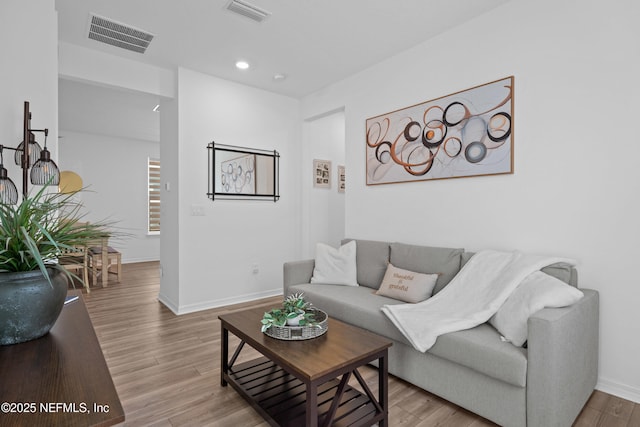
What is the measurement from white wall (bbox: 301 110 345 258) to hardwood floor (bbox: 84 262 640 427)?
178cm

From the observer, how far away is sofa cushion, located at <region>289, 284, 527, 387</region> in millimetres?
1651

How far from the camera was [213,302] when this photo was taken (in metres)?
3.91

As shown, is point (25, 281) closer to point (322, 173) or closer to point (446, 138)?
point (446, 138)

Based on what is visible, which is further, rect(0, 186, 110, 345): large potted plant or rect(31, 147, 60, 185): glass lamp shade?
rect(31, 147, 60, 185): glass lamp shade

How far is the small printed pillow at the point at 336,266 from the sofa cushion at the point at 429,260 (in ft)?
1.31

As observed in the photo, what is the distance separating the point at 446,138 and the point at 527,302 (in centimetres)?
155

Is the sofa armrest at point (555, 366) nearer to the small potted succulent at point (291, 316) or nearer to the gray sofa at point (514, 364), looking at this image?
the gray sofa at point (514, 364)

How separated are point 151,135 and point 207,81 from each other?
3.61 meters

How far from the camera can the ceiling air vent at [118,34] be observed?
9.20ft

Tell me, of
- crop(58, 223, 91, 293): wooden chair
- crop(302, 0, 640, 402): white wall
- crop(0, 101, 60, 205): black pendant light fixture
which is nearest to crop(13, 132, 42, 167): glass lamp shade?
crop(0, 101, 60, 205): black pendant light fixture

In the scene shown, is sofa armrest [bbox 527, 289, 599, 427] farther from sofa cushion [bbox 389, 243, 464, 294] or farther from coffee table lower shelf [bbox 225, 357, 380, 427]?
sofa cushion [bbox 389, 243, 464, 294]

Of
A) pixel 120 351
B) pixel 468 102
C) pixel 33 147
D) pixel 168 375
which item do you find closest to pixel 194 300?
pixel 120 351

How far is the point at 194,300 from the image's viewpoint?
3.77 metres

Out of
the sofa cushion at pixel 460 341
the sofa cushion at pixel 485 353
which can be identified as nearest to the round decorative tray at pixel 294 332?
the sofa cushion at pixel 460 341
